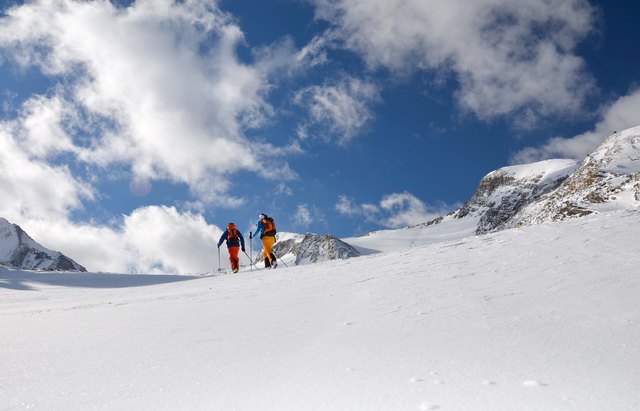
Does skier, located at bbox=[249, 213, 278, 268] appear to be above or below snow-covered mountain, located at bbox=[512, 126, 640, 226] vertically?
below

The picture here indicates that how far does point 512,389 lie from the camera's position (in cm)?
345

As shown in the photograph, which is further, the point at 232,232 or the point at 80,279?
the point at 232,232

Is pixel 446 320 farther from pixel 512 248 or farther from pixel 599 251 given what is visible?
pixel 512 248

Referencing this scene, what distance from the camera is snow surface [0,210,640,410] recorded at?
3570 millimetres

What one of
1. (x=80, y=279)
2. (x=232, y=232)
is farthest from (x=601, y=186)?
(x=80, y=279)

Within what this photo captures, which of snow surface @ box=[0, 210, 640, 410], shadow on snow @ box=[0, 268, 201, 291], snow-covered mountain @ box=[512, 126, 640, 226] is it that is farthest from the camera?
snow-covered mountain @ box=[512, 126, 640, 226]

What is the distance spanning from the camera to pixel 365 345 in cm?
487

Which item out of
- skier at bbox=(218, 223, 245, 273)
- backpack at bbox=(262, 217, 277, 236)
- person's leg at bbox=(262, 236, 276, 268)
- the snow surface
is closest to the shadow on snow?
skier at bbox=(218, 223, 245, 273)

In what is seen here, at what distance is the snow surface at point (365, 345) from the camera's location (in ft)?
11.7

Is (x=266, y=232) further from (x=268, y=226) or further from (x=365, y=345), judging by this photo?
(x=365, y=345)

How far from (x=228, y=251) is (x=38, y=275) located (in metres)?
7.43

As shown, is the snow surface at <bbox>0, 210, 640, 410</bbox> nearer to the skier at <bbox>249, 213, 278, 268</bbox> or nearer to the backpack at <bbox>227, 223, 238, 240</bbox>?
the skier at <bbox>249, 213, 278, 268</bbox>

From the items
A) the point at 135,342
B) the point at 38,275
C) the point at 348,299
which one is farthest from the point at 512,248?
the point at 38,275

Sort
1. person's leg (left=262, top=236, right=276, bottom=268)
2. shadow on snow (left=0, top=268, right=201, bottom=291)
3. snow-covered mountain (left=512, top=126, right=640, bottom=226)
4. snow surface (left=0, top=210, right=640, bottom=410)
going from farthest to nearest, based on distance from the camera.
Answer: snow-covered mountain (left=512, top=126, right=640, bottom=226)
person's leg (left=262, top=236, right=276, bottom=268)
shadow on snow (left=0, top=268, right=201, bottom=291)
snow surface (left=0, top=210, right=640, bottom=410)
